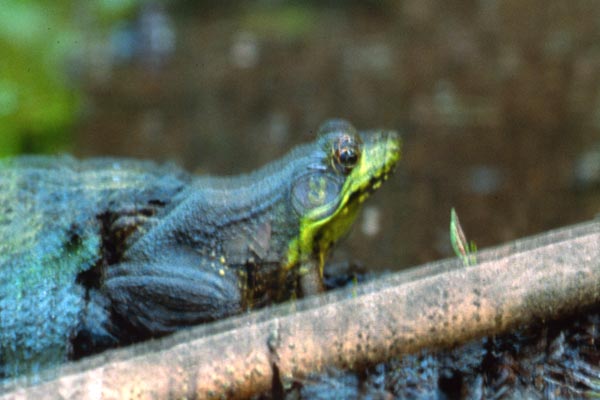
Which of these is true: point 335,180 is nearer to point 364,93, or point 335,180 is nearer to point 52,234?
point 52,234

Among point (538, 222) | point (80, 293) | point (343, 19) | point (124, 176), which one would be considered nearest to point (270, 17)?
point (343, 19)

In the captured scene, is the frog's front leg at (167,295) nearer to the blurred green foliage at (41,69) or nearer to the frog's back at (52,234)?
the frog's back at (52,234)

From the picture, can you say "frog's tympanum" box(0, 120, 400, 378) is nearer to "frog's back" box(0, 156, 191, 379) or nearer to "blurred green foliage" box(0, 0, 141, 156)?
"frog's back" box(0, 156, 191, 379)

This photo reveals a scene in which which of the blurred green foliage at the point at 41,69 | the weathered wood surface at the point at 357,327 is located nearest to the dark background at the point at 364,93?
the blurred green foliage at the point at 41,69

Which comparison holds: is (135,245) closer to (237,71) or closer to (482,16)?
(237,71)

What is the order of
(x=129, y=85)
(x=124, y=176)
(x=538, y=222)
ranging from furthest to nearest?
(x=129, y=85)
(x=538, y=222)
(x=124, y=176)

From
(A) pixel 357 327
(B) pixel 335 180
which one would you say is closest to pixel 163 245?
(B) pixel 335 180

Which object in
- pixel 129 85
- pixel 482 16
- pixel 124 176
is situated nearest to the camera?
pixel 124 176
